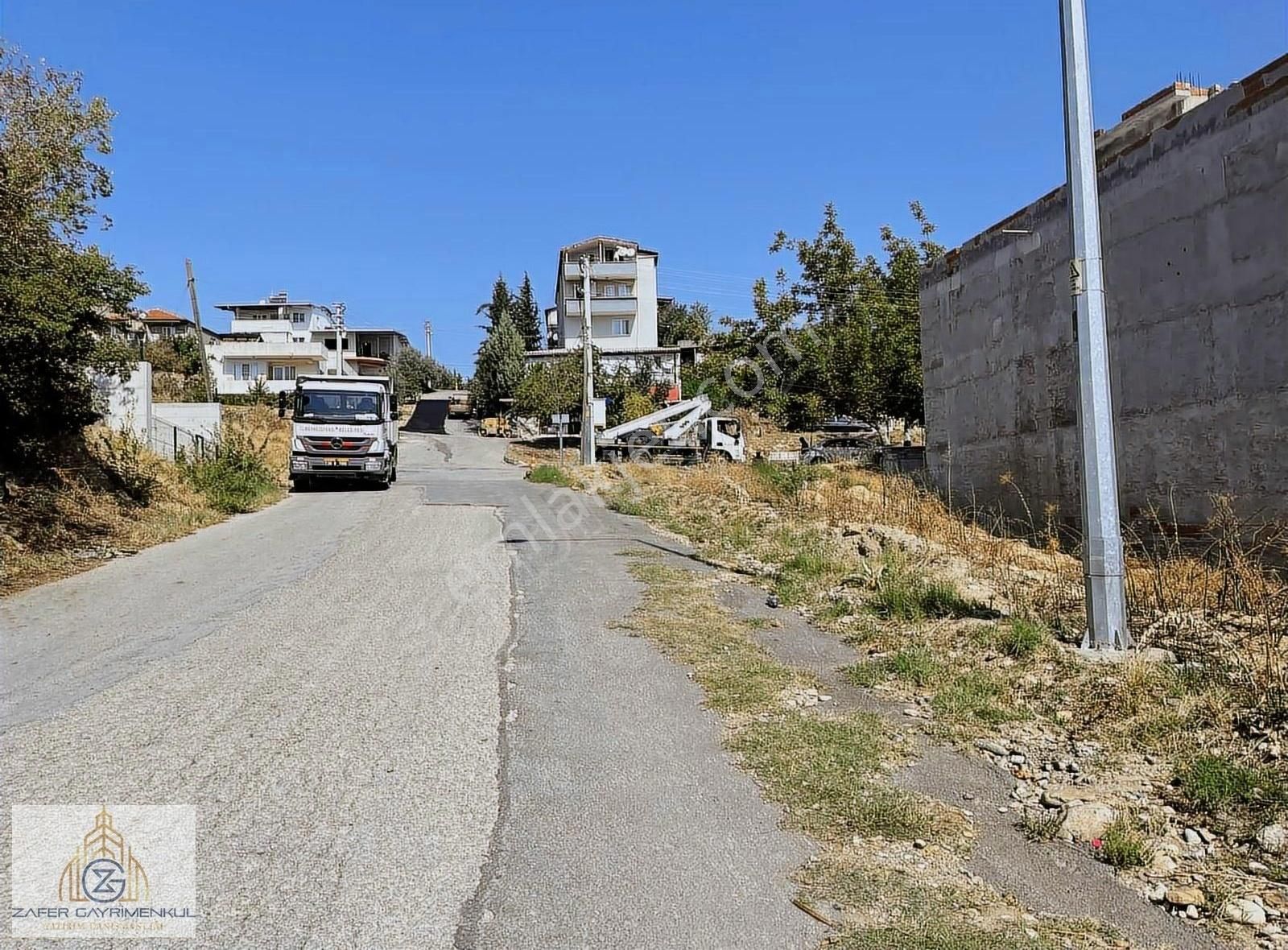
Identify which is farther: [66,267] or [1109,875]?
[66,267]

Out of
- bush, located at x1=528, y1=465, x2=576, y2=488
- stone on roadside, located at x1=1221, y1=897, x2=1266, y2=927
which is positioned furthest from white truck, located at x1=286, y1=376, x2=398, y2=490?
stone on roadside, located at x1=1221, y1=897, x2=1266, y2=927

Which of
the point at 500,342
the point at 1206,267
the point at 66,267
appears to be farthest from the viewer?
the point at 500,342

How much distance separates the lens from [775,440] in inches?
1761

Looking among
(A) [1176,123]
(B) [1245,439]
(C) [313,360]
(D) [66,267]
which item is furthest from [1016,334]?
(C) [313,360]

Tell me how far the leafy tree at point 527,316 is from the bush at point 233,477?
65068mm

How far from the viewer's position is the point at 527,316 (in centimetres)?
8856

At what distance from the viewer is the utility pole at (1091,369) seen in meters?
6.27

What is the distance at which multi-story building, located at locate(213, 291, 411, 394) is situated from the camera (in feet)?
220

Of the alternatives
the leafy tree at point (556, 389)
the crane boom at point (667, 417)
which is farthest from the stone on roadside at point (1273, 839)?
the leafy tree at point (556, 389)

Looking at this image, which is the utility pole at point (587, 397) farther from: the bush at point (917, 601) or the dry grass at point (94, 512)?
the bush at point (917, 601)

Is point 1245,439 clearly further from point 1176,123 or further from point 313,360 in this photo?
point 313,360

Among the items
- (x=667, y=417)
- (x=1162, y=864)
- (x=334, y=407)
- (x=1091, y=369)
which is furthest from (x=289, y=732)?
(x=667, y=417)

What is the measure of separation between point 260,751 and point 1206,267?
10.0 metres

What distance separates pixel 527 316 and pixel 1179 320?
81.4m
